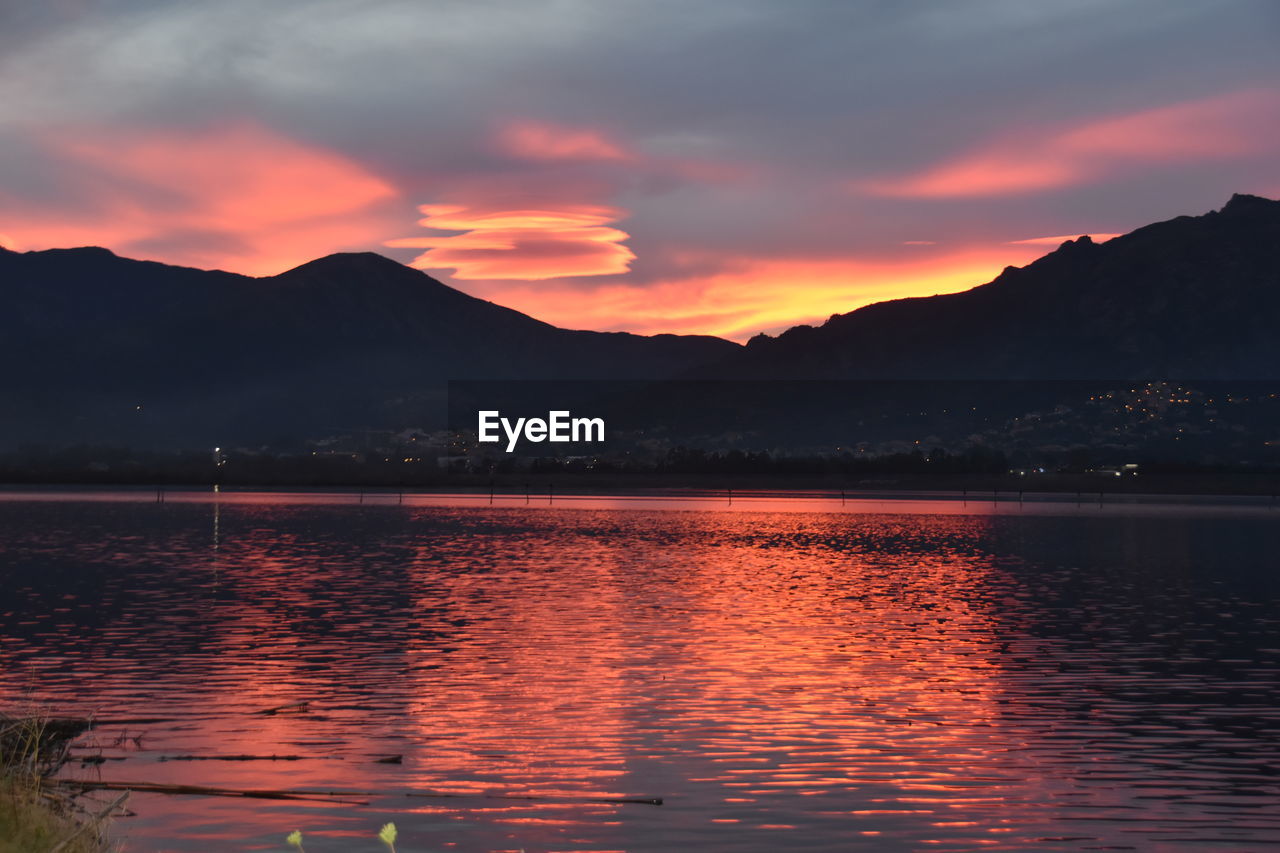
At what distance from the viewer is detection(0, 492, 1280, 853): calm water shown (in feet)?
66.8

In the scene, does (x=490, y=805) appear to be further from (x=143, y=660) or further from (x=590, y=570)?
(x=590, y=570)

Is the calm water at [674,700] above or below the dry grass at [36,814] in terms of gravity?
below

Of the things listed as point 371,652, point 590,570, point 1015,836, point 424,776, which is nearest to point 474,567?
point 590,570

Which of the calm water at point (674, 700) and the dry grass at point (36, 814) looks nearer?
the dry grass at point (36, 814)

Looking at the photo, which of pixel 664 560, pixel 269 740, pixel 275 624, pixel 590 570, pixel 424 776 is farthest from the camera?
pixel 664 560

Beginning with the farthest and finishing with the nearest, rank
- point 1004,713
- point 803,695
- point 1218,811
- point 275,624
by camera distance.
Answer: point 275,624, point 803,695, point 1004,713, point 1218,811

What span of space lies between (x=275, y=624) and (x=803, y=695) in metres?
21.0

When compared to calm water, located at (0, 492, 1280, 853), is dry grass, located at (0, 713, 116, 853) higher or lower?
higher

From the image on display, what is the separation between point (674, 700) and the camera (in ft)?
102

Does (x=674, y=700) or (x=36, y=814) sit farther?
(x=674, y=700)

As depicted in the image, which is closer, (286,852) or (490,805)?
(286,852)

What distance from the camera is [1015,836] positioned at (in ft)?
64.1

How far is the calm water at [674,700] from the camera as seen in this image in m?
20.4

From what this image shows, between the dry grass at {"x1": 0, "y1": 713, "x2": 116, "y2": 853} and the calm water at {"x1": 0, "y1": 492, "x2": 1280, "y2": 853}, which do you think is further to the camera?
the calm water at {"x1": 0, "y1": 492, "x2": 1280, "y2": 853}
